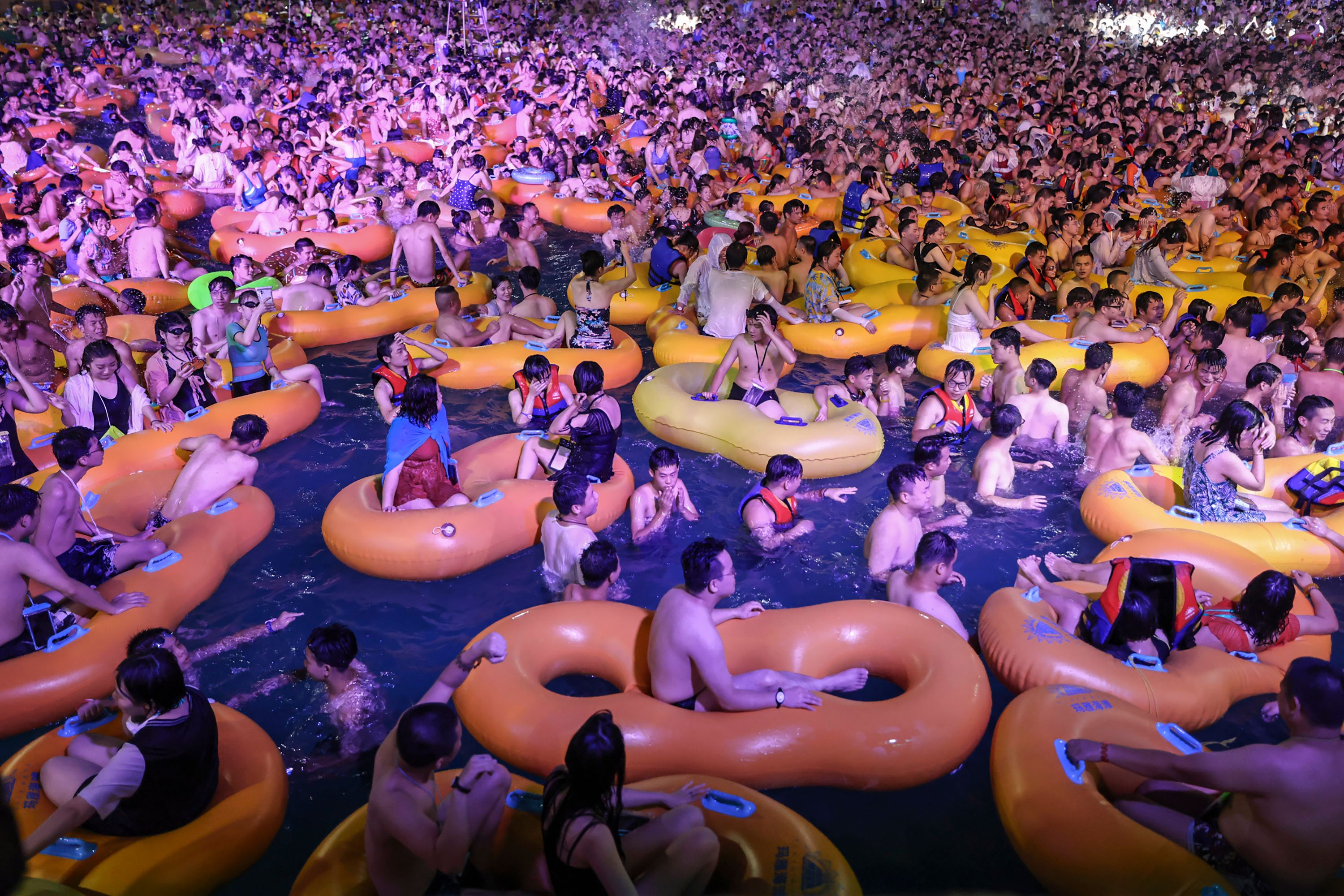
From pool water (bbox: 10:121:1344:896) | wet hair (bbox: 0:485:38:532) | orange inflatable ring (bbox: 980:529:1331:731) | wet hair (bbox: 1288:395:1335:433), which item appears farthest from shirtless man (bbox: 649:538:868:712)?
wet hair (bbox: 1288:395:1335:433)

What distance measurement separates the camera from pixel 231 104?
57.7ft

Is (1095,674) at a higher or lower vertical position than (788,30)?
lower

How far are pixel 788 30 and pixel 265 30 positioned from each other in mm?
15885

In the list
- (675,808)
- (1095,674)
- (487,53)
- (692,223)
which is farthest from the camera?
(487,53)

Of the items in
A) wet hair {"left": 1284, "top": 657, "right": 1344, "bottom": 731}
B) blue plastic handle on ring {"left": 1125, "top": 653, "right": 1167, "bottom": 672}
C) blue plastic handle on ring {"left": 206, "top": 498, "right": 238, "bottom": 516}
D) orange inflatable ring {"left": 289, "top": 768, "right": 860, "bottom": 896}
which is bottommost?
orange inflatable ring {"left": 289, "top": 768, "right": 860, "bottom": 896}

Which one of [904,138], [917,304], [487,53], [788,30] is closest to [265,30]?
[487,53]

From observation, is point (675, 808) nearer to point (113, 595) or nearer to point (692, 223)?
point (113, 595)

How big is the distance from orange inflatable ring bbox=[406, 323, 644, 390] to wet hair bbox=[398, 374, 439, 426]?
2285 millimetres

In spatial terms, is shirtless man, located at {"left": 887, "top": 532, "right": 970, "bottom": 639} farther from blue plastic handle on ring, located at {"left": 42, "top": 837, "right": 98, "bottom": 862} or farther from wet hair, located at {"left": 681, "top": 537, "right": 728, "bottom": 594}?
blue plastic handle on ring, located at {"left": 42, "top": 837, "right": 98, "bottom": 862}

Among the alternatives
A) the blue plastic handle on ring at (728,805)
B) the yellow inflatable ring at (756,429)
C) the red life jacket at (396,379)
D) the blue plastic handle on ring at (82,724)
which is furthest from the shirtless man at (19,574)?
the yellow inflatable ring at (756,429)

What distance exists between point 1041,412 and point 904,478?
83.3 inches

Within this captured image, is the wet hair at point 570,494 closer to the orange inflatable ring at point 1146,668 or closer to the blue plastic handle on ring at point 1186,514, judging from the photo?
the orange inflatable ring at point 1146,668

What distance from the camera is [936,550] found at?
170 inches

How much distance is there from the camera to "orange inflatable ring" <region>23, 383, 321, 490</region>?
5.79m
